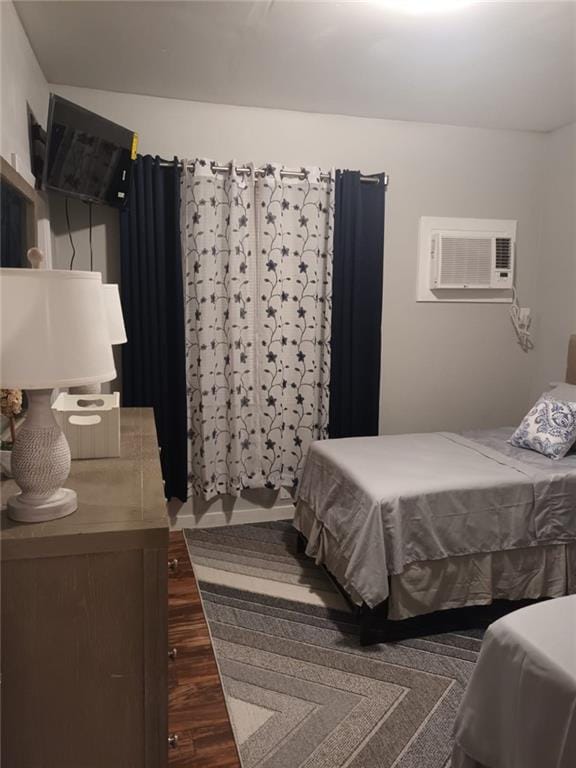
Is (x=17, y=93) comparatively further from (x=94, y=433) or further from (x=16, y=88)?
(x=94, y=433)

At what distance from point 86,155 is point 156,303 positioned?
0.85m

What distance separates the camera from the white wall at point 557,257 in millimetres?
3738

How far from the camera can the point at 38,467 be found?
4.22 feet

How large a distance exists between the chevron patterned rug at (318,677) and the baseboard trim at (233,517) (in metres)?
0.52

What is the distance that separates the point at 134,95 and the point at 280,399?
188 centimetres

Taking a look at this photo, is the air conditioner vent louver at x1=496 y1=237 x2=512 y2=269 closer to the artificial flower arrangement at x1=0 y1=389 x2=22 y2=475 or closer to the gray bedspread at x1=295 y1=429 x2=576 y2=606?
the gray bedspread at x1=295 y1=429 x2=576 y2=606

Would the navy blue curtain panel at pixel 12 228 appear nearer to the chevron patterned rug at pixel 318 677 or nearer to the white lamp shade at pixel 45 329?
the white lamp shade at pixel 45 329

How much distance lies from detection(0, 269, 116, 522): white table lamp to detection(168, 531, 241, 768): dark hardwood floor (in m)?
0.67

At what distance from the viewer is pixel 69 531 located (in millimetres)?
1242

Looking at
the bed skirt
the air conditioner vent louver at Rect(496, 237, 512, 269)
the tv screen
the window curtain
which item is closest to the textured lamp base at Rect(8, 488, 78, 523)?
the bed skirt

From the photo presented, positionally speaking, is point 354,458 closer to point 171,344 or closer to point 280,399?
point 280,399

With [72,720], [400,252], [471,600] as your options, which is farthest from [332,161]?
[72,720]

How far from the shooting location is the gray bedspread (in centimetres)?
238

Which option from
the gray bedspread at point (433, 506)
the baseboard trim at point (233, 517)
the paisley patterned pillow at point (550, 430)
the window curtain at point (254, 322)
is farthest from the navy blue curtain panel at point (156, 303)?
the paisley patterned pillow at point (550, 430)
